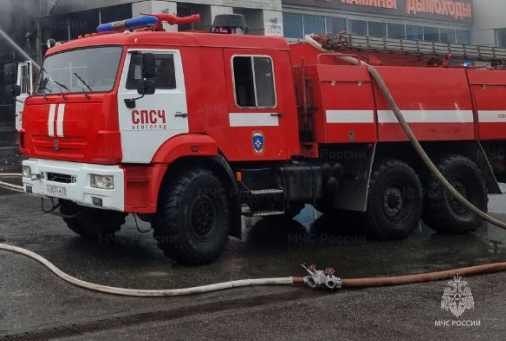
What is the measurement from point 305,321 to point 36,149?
13.4 feet

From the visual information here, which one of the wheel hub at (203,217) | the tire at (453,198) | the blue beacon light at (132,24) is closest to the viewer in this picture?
the wheel hub at (203,217)

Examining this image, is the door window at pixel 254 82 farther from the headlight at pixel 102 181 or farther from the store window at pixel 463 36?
the store window at pixel 463 36

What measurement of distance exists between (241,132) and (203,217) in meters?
1.11

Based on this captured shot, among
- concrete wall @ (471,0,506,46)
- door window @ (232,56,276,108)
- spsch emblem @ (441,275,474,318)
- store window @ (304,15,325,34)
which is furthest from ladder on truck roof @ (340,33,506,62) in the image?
concrete wall @ (471,0,506,46)

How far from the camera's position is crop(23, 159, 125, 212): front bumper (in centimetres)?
680

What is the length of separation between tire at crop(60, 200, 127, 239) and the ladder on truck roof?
3.85m

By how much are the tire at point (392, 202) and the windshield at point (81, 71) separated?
3795mm

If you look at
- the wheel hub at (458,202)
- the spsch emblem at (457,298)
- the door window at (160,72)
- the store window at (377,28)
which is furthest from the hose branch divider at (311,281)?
the store window at (377,28)

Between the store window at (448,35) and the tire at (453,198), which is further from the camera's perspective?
the store window at (448,35)

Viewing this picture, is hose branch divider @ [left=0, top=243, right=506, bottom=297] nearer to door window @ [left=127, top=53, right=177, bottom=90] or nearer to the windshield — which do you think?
Answer: the windshield

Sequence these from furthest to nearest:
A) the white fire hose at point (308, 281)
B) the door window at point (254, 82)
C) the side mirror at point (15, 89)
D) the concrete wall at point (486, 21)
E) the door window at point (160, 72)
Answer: the concrete wall at point (486, 21), the side mirror at point (15, 89), the door window at point (254, 82), the door window at point (160, 72), the white fire hose at point (308, 281)

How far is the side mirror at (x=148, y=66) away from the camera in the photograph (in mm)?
6910

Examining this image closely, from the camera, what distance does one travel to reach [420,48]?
986 centimetres

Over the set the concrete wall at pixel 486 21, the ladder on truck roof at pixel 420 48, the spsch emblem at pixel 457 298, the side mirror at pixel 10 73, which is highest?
the concrete wall at pixel 486 21
